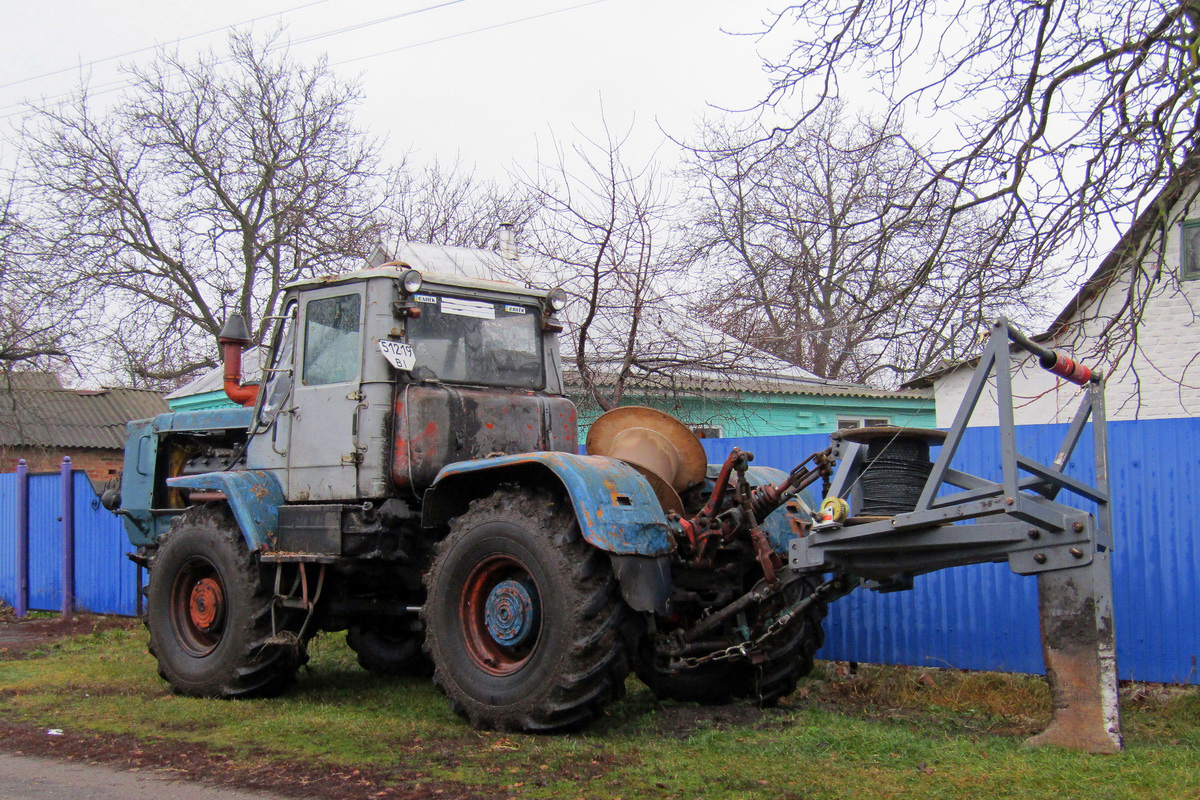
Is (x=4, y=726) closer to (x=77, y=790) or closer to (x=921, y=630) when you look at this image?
(x=77, y=790)

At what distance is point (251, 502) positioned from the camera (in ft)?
24.8

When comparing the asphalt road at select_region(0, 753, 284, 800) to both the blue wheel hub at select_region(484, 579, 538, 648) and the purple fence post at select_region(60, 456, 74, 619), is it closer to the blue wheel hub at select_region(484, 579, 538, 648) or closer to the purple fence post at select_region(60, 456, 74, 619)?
the blue wheel hub at select_region(484, 579, 538, 648)

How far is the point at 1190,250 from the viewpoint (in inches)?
513

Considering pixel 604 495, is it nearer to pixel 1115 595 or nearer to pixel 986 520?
pixel 986 520

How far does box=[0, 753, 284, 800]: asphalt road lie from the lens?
202 inches

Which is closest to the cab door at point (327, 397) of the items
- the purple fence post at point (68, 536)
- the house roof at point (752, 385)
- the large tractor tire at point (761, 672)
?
the large tractor tire at point (761, 672)

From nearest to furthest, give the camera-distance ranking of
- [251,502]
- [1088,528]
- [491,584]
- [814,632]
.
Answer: [1088,528], [491,584], [814,632], [251,502]

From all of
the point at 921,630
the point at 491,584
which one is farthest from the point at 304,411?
the point at 921,630

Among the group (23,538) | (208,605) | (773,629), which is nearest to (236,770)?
(208,605)

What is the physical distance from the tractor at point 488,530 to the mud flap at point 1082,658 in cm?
13

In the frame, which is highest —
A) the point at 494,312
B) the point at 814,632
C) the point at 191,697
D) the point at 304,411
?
the point at 494,312

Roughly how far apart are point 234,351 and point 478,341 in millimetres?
1747

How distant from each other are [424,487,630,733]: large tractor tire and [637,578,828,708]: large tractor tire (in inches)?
25.5

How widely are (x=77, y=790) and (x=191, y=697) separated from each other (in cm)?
248
